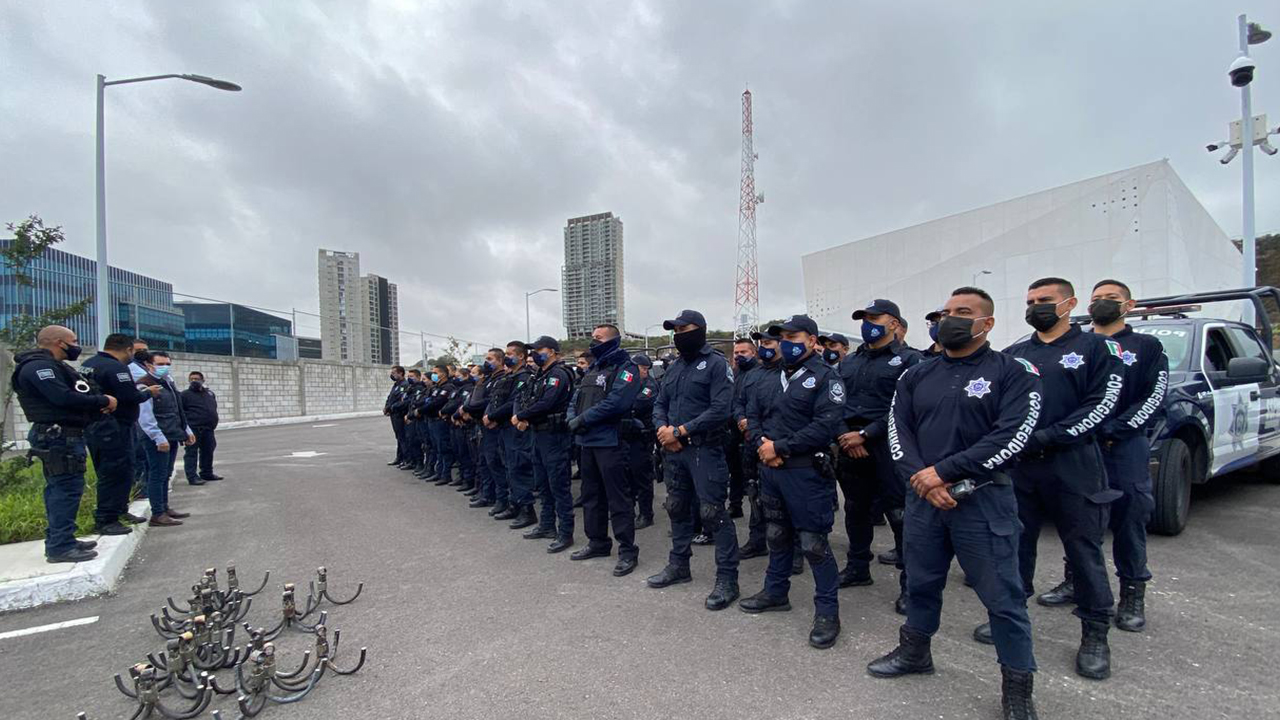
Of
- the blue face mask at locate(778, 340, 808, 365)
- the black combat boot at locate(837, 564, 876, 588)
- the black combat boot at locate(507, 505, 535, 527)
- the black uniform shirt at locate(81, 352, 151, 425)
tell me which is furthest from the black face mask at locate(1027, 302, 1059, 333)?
the black uniform shirt at locate(81, 352, 151, 425)


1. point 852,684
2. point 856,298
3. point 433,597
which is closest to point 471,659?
point 433,597

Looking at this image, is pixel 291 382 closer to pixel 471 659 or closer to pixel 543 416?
pixel 543 416

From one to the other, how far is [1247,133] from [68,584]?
17994mm

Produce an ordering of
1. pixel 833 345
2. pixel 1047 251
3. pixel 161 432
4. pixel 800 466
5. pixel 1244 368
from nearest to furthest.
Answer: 1. pixel 800 466
2. pixel 1244 368
3. pixel 833 345
4. pixel 161 432
5. pixel 1047 251

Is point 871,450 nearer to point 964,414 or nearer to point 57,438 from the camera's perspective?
point 964,414

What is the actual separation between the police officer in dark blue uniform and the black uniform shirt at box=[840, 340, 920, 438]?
0.90m

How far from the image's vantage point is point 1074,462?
3.15m

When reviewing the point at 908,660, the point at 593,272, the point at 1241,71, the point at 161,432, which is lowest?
the point at 908,660

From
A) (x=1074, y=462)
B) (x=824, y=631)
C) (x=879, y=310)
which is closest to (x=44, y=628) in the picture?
(x=824, y=631)

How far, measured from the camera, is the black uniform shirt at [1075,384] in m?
3.13

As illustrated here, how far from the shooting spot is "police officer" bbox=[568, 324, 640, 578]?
492 centimetres

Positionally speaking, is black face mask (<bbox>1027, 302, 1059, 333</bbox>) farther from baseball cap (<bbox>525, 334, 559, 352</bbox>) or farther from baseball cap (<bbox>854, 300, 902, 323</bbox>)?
baseball cap (<bbox>525, 334, 559, 352</bbox>)

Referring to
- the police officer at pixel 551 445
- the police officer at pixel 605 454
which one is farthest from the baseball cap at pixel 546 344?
the police officer at pixel 605 454

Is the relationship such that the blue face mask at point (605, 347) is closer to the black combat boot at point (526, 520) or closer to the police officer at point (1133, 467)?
the black combat boot at point (526, 520)
